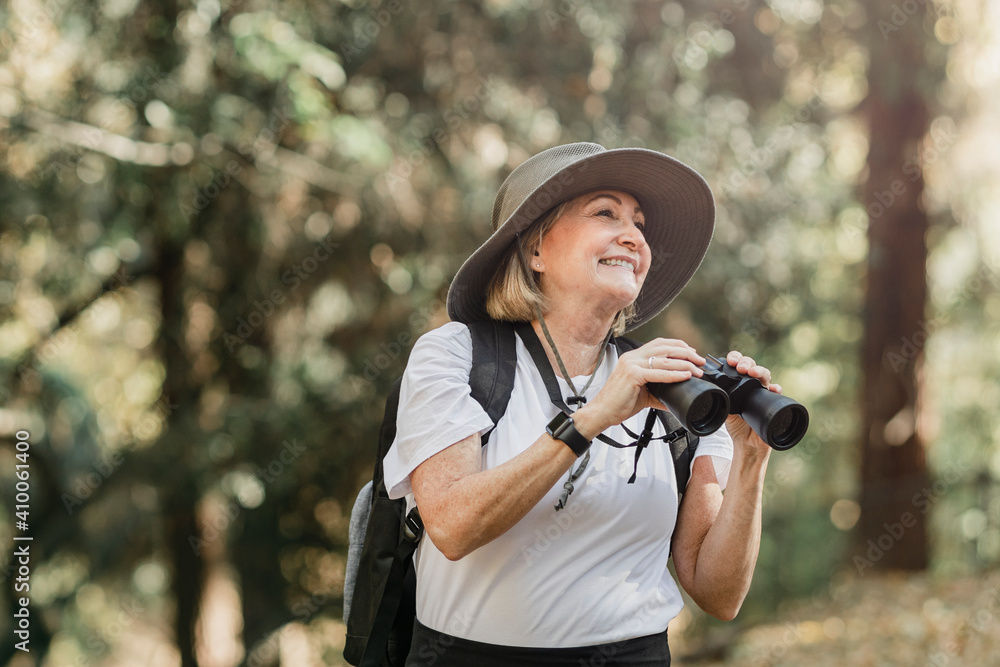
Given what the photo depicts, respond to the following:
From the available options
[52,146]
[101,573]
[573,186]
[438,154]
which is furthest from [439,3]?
[101,573]

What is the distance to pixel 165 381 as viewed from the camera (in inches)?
272

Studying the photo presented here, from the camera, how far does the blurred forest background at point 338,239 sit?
5.35 m

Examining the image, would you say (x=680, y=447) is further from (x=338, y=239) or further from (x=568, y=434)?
(x=338, y=239)

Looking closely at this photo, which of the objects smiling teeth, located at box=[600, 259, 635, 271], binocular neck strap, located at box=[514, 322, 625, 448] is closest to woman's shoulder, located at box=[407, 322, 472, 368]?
binocular neck strap, located at box=[514, 322, 625, 448]

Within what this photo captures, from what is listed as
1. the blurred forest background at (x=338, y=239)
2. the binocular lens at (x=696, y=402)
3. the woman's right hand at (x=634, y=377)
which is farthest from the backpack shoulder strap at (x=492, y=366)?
the blurred forest background at (x=338, y=239)

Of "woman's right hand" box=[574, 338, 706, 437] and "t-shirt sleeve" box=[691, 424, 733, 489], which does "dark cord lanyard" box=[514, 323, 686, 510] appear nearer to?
"t-shirt sleeve" box=[691, 424, 733, 489]

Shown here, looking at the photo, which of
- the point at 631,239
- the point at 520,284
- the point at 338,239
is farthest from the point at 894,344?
the point at 520,284

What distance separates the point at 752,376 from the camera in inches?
68.7

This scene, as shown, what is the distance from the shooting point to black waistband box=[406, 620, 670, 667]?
1748 millimetres

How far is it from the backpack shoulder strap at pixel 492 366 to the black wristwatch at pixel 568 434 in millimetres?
230

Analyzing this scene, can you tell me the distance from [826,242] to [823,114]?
5.31 feet

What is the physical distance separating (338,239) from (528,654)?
494 cm

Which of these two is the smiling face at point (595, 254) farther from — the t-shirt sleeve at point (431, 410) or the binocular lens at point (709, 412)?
the binocular lens at point (709, 412)

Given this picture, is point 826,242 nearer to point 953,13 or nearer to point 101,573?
point 953,13
